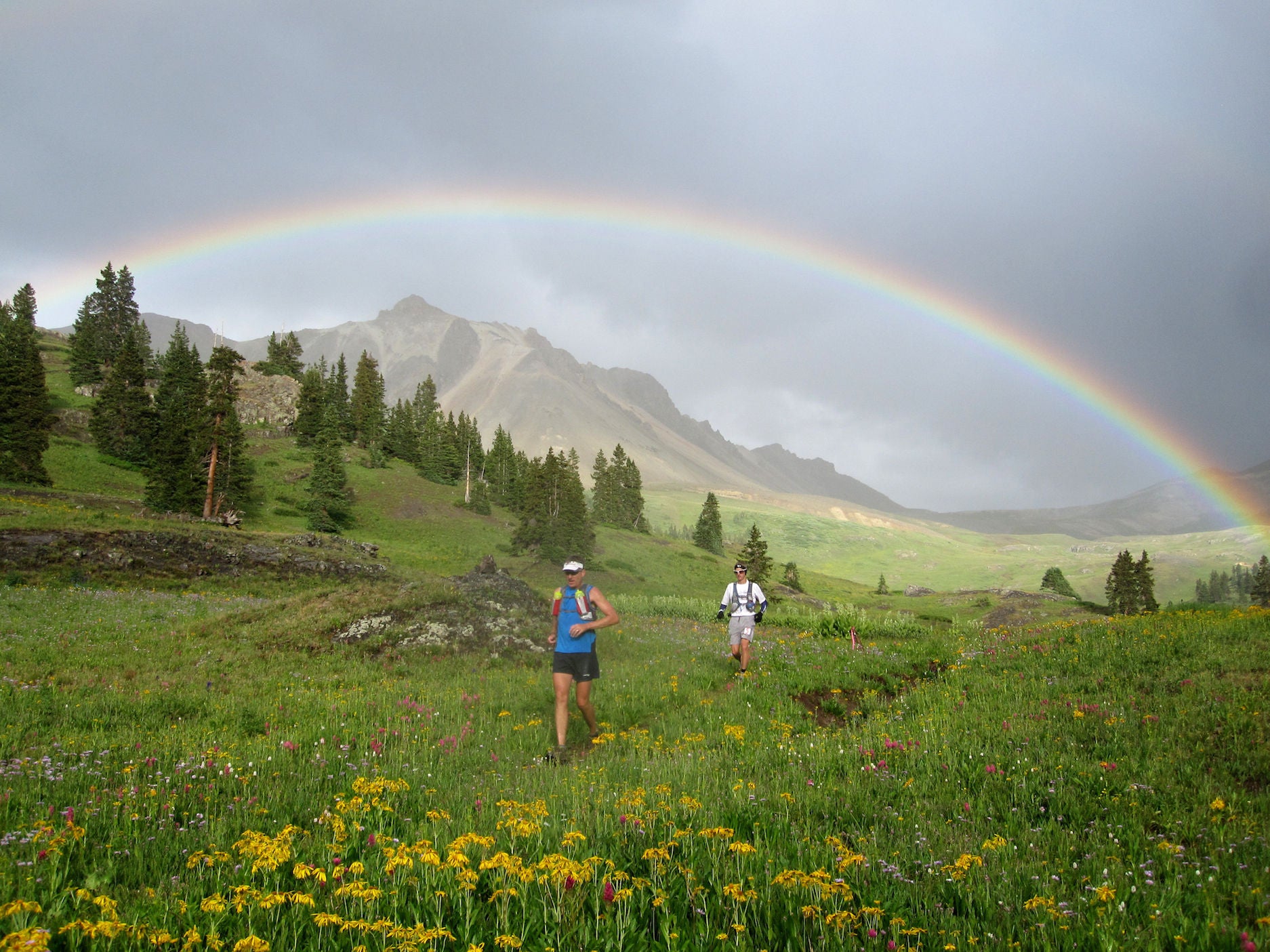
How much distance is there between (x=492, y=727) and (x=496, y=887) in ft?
20.3

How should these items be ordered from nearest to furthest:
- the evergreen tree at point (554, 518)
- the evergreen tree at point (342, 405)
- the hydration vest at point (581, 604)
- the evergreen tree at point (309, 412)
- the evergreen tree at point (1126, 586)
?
the hydration vest at point (581, 604) → the evergreen tree at point (1126, 586) → the evergreen tree at point (554, 518) → the evergreen tree at point (309, 412) → the evergreen tree at point (342, 405)

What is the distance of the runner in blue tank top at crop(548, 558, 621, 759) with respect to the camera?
30.4 feet

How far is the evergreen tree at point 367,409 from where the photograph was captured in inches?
3674

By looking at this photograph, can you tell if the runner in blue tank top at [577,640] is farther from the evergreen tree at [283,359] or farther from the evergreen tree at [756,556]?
the evergreen tree at [283,359]

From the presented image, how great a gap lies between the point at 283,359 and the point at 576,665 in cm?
11776

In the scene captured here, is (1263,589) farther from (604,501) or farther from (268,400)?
(268,400)

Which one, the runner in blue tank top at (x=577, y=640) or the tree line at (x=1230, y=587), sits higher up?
the runner in blue tank top at (x=577, y=640)

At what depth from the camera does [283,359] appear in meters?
107

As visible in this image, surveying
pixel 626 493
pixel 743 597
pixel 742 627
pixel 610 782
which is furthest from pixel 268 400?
pixel 610 782

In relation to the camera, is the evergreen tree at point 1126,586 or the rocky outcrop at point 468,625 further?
the evergreen tree at point 1126,586

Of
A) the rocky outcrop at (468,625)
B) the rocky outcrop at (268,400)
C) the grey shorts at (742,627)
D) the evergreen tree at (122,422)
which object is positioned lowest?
the rocky outcrop at (468,625)

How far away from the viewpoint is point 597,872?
13.2 feet

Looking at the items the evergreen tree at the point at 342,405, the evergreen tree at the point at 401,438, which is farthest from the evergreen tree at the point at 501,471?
the evergreen tree at the point at 342,405


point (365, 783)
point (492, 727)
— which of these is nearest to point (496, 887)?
point (365, 783)
